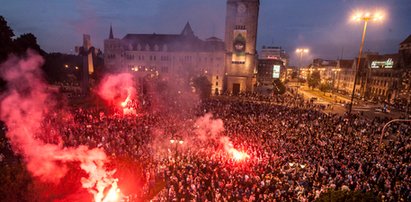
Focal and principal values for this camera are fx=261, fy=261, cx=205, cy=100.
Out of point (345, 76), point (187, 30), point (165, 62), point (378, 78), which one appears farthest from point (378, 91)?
point (165, 62)

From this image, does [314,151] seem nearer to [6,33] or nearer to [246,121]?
[246,121]

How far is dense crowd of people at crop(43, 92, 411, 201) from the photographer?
44.9ft

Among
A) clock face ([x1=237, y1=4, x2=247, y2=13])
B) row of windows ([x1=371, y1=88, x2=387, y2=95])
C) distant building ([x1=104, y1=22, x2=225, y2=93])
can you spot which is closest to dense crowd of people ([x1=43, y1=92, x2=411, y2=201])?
distant building ([x1=104, y1=22, x2=225, y2=93])

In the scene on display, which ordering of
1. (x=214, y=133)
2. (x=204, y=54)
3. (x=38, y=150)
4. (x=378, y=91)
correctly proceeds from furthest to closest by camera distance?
(x=204, y=54)
(x=378, y=91)
(x=214, y=133)
(x=38, y=150)

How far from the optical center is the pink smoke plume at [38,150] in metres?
14.5

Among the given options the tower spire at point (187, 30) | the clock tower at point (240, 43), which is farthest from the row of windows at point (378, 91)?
the tower spire at point (187, 30)

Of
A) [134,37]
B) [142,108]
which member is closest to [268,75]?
[134,37]

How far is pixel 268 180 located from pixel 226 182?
2.34m

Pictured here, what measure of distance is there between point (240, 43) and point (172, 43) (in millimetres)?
18799

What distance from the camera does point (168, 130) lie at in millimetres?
23141

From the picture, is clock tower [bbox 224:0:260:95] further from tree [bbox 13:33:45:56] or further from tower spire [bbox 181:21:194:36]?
tree [bbox 13:33:45:56]

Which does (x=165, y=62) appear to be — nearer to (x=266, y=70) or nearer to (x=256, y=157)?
(x=266, y=70)

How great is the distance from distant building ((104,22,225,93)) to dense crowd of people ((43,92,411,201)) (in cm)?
3958

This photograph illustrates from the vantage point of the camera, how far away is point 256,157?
57.1 ft
